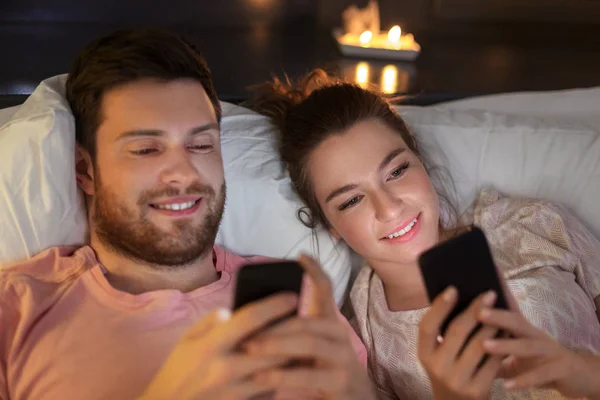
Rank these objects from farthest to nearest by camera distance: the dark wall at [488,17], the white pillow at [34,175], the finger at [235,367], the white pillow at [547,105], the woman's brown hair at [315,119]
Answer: the dark wall at [488,17], the white pillow at [547,105], the woman's brown hair at [315,119], the white pillow at [34,175], the finger at [235,367]

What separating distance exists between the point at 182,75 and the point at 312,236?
43 cm

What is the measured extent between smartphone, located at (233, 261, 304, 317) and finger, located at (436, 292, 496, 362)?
22 cm

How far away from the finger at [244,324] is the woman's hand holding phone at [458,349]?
22 cm

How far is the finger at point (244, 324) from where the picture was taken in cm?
62

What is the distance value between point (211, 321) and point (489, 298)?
1.14 feet

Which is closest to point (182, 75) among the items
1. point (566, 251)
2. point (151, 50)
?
point (151, 50)

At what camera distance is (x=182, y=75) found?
40.7 inches

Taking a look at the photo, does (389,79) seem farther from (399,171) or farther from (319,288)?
(319,288)

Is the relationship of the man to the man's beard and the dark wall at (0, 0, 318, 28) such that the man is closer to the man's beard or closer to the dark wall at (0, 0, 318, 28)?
the man's beard

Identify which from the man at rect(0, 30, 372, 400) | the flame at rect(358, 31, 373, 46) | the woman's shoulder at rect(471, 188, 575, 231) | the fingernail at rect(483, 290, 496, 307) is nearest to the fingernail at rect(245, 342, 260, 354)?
the man at rect(0, 30, 372, 400)

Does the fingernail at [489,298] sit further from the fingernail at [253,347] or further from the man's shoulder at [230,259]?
the man's shoulder at [230,259]

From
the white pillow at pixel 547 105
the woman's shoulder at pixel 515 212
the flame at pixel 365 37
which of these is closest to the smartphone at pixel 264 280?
the woman's shoulder at pixel 515 212

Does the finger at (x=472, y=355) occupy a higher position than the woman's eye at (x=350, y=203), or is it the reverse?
the woman's eye at (x=350, y=203)

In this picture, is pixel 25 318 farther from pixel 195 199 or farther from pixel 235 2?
pixel 235 2
